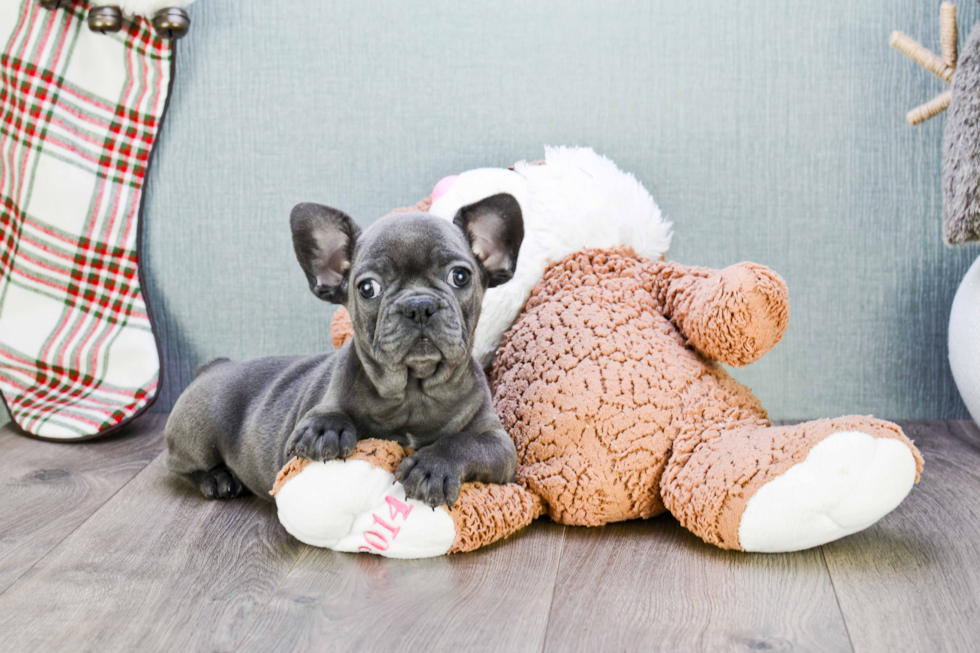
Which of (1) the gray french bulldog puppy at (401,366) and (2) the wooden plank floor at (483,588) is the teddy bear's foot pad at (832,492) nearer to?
(2) the wooden plank floor at (483,588)

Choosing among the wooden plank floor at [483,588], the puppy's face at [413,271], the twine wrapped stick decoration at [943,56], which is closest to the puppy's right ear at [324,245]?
the puppy's face at [413,271]

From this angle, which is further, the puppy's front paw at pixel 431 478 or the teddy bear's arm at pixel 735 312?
the teddy bear's arm at pixel 735 312

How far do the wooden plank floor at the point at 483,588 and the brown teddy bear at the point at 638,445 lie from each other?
0.05 metres

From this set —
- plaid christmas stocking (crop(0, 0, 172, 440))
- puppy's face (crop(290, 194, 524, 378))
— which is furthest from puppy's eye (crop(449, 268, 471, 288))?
plaid christmas stocking (crop(0, 0, 172, 440))

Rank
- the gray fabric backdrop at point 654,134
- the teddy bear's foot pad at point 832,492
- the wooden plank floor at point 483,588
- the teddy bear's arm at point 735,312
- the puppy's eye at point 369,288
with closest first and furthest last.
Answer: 1. the wooden plank floor at point 483,588
2. the teddy bear's foot pad at point 832,492
3. the puppy's eye at point 369,288
4. the teddy bear's arm at point 735,312
5. the gray fabric backdrop at point 654,134

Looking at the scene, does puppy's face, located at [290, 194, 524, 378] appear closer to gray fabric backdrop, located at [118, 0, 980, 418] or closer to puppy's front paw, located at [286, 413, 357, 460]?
puppy's front paw, located at [286, 413, 357, 460]

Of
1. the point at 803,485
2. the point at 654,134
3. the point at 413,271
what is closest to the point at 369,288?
the point at 413,271

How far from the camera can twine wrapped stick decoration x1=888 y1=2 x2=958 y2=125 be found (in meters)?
1.87

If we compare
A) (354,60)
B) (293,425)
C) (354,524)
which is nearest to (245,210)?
(354,60)

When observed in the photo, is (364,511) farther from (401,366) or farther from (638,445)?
(638,445)

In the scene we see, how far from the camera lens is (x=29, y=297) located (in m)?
2.25

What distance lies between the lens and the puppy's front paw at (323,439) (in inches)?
55.8

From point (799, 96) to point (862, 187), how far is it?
0.87 ft

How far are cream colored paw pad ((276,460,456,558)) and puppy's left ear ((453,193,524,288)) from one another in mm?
411
